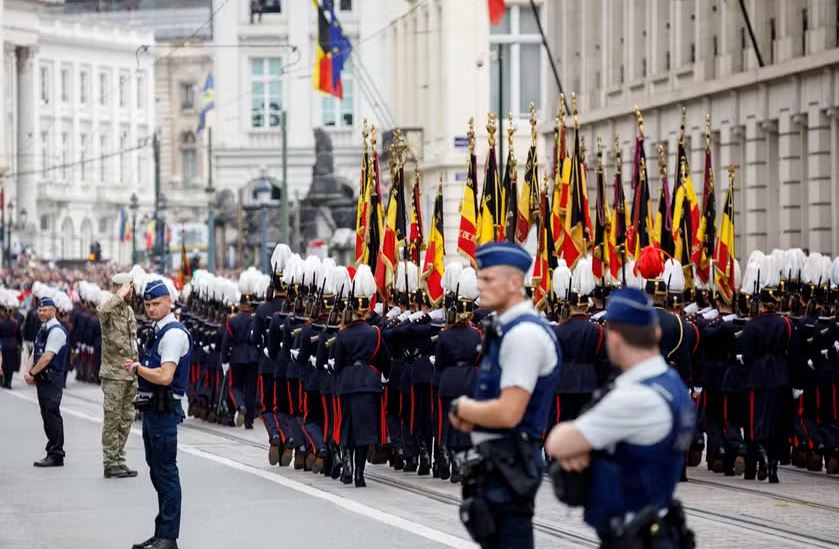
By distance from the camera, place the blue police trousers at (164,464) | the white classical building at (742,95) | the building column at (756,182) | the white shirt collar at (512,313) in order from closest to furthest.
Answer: the white shirt collar at (512,313)
the blue police trousers at (164,464)
the white classical building at (742,95)
the building column at (756,182)

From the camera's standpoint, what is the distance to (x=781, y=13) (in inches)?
1471

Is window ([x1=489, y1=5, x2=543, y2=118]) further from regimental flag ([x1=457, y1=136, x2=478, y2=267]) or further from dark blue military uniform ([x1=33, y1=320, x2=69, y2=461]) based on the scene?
dark blue military uniform ([x1=33, y1=320, x2=69, y2=461])

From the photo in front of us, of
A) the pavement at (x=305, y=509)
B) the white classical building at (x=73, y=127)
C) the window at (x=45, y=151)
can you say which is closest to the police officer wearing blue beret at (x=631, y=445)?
the pavement at (x=305, y=509)

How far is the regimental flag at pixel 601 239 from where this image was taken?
23147 mm

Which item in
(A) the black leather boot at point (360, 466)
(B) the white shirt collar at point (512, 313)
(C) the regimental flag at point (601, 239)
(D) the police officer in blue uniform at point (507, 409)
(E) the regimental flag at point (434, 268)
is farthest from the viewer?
(C) the regimental flag at point (601, 239)

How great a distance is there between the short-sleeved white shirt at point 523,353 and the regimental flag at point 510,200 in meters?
13.4

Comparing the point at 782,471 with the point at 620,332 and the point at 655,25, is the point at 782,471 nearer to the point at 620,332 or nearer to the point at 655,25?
the point at 620,332

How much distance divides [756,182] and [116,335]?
2113 centimetres

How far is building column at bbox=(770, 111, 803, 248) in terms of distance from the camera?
36.5 m

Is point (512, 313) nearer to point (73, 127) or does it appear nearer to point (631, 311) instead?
point (631, 311)

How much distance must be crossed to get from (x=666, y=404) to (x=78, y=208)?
12880 cm

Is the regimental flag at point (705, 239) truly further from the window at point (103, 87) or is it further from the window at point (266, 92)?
the window at point (103, 87)

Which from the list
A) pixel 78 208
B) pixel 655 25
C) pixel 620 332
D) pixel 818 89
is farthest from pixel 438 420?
pixel 78 208

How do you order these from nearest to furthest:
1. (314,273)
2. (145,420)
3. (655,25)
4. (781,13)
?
(145,420) < (314,273) < (781,13) < (655,25)
